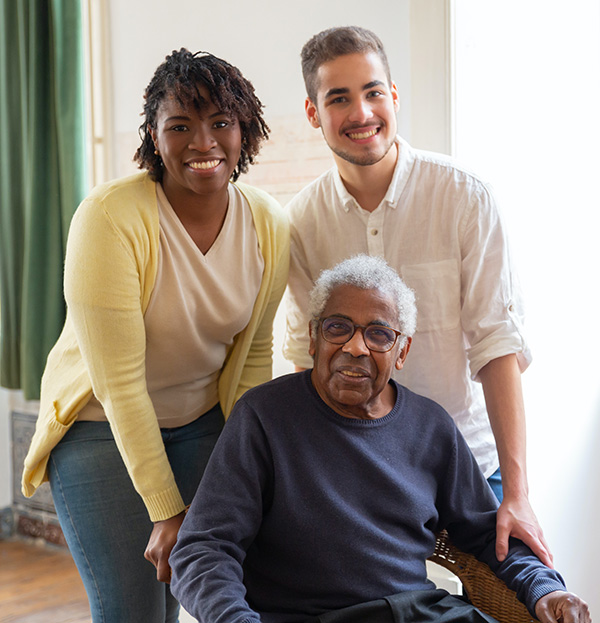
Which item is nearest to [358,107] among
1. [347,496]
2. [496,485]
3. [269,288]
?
[269,288]

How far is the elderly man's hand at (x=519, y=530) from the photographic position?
1.64 metres

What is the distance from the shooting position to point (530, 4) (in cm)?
244

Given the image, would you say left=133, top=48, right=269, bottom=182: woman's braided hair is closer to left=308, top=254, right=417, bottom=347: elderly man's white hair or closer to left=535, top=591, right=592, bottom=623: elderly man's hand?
left=308, top=254, right=417, bottom=347: elderly man's white hair

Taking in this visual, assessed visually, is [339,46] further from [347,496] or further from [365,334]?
[347,496]

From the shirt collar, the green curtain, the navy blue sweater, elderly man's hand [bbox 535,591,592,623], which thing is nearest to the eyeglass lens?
the navy blue sweater

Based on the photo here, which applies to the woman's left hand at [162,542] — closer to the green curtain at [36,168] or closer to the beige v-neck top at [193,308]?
the beige v-neck top at [193,308]

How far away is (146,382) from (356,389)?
480mm

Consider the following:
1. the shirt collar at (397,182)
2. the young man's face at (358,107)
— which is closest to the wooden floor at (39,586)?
the shirt collar at (397,182)

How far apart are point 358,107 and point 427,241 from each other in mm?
356

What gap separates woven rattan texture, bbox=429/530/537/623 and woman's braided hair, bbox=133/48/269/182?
1.06 meters

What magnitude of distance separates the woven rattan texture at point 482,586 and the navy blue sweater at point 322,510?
0.03m

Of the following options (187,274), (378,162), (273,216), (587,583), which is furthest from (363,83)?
(587,583)

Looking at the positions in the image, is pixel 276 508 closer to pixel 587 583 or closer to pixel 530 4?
pixel 587 583

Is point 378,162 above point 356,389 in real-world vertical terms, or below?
above
